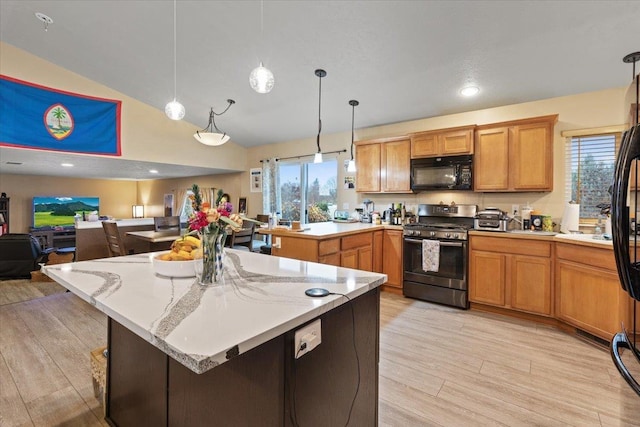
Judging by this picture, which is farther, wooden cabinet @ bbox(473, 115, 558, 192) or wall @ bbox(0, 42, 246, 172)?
wall @ bbox(0, 42, 246, 172)

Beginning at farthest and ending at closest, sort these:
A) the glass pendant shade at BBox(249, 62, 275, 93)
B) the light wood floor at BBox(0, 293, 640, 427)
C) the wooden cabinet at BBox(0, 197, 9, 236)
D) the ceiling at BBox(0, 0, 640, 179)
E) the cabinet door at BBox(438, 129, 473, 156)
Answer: the wooden cabinet at BBox(0, 197, 9, 236) < the cabinet door at BBox(438, 129, 473, 156) < the ceiling at BBox(0, 0, 640, 179) < the glass pendant shade at BBox(249, 62, 275, 93) < the light wood floor at BBox(0, 293, 640, 427)

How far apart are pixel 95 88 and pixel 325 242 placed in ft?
13.6

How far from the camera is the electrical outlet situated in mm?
1019

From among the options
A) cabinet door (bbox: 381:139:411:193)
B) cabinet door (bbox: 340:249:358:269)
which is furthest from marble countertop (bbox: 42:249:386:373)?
cabinet door (bbox: 381:139:411:193)

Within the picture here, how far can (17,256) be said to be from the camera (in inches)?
183

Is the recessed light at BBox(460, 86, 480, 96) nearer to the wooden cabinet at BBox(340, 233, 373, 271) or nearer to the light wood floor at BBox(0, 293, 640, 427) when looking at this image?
the wooden cabinet at BBox(340, 233, 373, 271)

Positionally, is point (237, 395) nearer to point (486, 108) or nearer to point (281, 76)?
point (281, 76)

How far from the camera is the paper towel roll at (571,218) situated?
10.2ft

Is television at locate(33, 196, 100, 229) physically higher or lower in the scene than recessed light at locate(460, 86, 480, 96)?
lower

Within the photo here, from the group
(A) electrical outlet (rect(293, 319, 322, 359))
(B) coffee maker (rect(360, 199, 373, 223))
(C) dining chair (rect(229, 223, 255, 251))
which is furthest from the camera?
(B) coffee maker (rect(360, 199, 373, 223))

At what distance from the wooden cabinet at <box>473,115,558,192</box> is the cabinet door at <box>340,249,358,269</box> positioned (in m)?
1.67

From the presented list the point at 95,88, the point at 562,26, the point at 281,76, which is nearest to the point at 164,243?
the point at 95,88

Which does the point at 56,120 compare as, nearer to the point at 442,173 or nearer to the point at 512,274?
the point at 442,173

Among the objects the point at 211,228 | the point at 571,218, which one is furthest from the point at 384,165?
the point at 211,228
